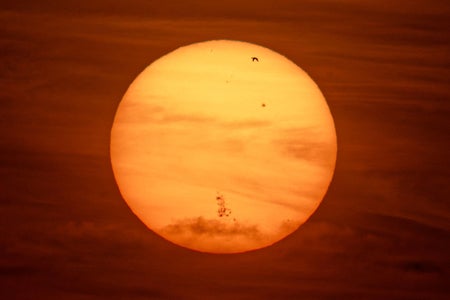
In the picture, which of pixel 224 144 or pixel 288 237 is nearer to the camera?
pixel 224 144

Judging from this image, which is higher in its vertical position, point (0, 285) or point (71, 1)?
point (71, 1)

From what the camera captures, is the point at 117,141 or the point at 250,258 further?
the point at 250,258

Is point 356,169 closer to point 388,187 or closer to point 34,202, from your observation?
point 388,187

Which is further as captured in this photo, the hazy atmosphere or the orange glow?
the hazy atmosphere

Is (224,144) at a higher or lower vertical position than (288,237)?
higher

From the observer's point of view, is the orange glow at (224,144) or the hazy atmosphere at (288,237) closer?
the orange glow at (224,144)

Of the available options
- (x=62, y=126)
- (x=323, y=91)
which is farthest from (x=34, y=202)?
(x=323, y=91)

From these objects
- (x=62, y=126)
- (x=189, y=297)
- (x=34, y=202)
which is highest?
(x=62, y=126)
